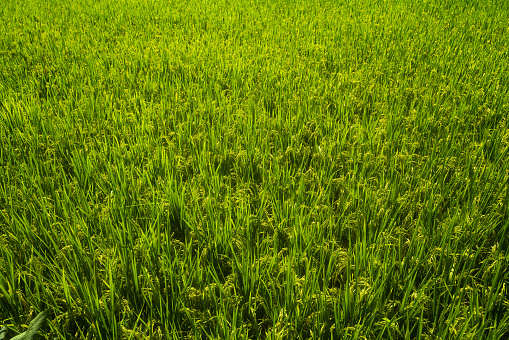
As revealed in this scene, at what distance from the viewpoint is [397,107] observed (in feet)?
7.04

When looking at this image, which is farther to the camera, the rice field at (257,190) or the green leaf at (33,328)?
the rice field at (257,190)

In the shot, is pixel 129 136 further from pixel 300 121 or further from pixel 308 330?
pixel 308 330

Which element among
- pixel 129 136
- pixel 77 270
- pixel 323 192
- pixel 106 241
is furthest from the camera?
pixel 129 136

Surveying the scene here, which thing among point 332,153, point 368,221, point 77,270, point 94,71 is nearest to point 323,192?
point 368,221

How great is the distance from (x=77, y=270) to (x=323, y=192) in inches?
36.7

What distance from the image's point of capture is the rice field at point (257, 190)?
1017 mm

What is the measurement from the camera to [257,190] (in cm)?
156

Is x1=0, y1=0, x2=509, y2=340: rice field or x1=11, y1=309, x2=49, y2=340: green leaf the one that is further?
x1=0, y1=0, x2=509, y2=340: rice field

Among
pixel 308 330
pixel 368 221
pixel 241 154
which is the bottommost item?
pixel 308 330

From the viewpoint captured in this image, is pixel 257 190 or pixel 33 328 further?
pixel 257 190

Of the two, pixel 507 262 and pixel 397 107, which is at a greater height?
pixel 397 107

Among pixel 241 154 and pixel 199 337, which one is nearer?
pixel 199 337

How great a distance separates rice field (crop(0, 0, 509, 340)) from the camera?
1.02 m

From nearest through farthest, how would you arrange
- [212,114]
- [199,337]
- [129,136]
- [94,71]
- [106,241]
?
1. [199,337]
2. [106,241]
3. [129,136]
4. [212,114]
5. [94,71]
